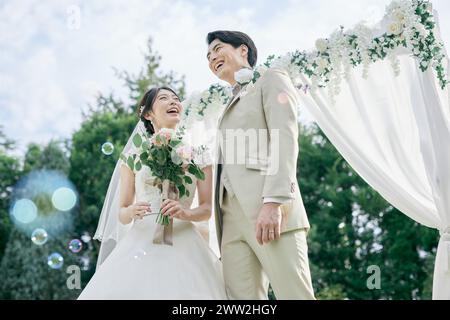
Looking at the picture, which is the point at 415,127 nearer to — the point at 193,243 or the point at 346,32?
the point at 346,32

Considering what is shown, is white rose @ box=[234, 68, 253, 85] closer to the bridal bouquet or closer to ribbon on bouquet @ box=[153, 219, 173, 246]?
the bridal bouquet

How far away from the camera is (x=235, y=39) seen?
3.99 metres

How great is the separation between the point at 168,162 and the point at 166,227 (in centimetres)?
41

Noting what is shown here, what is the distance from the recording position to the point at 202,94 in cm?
574

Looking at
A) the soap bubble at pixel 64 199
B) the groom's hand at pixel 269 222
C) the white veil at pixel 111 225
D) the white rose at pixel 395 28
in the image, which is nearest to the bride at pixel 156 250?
the white veil at pixel 111 225

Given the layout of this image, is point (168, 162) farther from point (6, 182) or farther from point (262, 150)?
point (6, 182)

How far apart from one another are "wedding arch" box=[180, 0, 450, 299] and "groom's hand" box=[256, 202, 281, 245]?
3.29 ft

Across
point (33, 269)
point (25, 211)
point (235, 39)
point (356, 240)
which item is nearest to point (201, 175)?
point (235, 39)

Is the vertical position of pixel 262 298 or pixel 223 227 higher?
pixel 223 227

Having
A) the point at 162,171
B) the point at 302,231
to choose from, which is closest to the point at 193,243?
the point at 162,171

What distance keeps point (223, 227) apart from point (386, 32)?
1875mm

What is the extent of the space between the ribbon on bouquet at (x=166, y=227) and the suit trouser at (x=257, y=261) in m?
0.36

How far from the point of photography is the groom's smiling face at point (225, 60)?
3.94 m

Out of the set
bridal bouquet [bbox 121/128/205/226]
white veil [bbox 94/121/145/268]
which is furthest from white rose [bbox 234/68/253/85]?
white veil [bbox 94/121/145/268]
